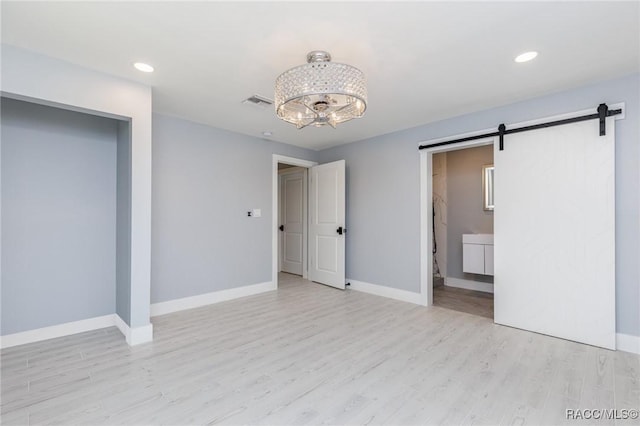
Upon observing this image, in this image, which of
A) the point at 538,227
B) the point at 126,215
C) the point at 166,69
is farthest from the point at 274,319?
the point at 538,227

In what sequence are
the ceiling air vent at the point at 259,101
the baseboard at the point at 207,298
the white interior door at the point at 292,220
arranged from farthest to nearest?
1. the white interior door at the point at 292,220
2. the baseboard at the point at 207,298
3. the ceiling air vent at the point at 259,101

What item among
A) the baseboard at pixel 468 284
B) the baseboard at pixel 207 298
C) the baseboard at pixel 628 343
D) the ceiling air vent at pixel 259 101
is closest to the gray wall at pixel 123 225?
the baseboard at pixel 207 298

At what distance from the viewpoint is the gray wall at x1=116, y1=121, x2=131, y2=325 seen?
108 inches

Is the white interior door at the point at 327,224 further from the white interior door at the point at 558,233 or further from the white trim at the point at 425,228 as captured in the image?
the white interior door at the point at 558,233

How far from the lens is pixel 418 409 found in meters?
1.81

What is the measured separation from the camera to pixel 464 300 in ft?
13.8

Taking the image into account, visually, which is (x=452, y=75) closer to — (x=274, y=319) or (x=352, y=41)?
(x=352, y=41)

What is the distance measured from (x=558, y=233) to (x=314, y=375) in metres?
2.62

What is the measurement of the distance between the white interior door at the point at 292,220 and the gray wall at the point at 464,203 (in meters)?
2.61

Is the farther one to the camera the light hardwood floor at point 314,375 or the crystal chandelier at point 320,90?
the crystal chandelier at point 320,90

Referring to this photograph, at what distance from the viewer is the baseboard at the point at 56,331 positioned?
2.67 metres

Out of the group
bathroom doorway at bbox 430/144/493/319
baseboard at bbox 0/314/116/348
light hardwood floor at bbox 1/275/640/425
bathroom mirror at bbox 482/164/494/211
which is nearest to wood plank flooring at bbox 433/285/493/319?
bathroom doorway at bbox 430/144/493/319

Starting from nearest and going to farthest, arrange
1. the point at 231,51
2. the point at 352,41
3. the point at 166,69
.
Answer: the point at 352,41 → the point at 231,51 → the point at 166,69

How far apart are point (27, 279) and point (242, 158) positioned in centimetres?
264
